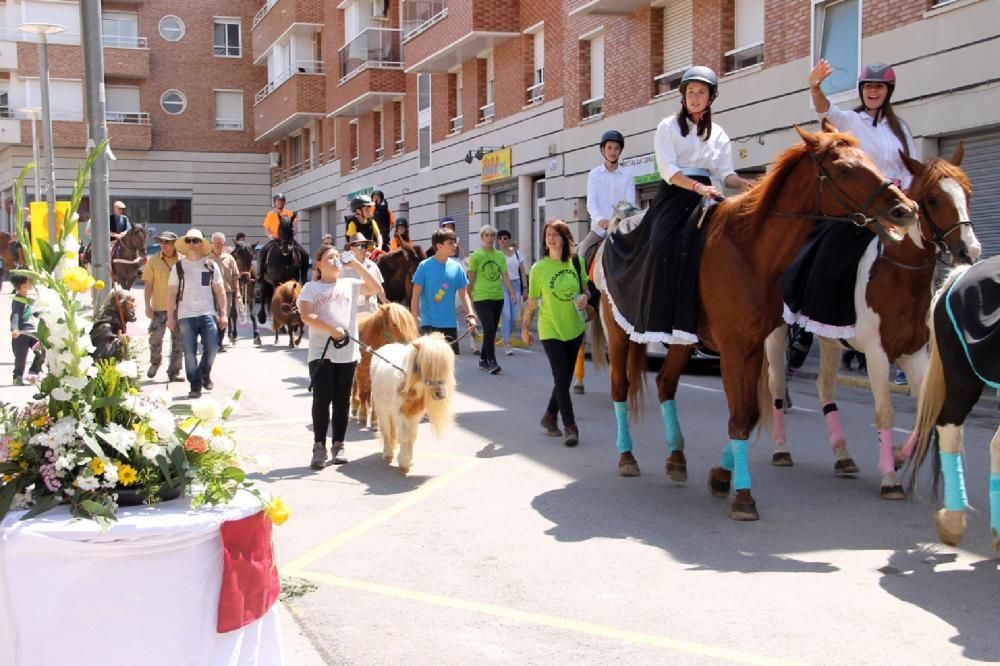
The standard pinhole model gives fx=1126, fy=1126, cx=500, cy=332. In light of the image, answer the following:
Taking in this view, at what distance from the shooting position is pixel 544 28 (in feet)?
91.6

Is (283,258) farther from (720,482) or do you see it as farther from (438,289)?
(720,482)

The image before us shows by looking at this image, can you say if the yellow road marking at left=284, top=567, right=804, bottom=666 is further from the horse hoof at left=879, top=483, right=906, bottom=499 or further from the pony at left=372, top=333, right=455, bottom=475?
the horse hoof at left=879, top=483, right=906, bottom=499

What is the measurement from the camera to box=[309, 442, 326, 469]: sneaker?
9.13 m

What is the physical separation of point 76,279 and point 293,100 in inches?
1731

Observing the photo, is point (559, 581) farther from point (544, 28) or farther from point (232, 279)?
point (544, 28)

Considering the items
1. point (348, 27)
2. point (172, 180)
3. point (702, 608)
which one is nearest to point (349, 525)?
point (702, 608)

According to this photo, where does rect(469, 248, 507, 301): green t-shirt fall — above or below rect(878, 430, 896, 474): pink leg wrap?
above

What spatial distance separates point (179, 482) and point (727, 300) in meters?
4.16

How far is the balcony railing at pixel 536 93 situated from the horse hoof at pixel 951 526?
23061 millimetres

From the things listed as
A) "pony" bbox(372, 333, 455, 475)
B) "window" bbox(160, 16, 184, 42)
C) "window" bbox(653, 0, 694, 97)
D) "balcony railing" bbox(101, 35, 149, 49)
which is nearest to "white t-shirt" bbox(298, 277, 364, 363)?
"pony" bbox(372, 333, 455, 475)

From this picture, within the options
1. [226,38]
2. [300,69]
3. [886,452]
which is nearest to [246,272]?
[886,452]

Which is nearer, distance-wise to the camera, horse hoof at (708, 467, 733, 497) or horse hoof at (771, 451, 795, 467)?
horse hoof at (708, 467, 733, 497)

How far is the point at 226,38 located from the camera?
56.9 m

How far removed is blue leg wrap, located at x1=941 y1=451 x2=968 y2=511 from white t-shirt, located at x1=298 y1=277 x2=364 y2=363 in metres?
4.92
